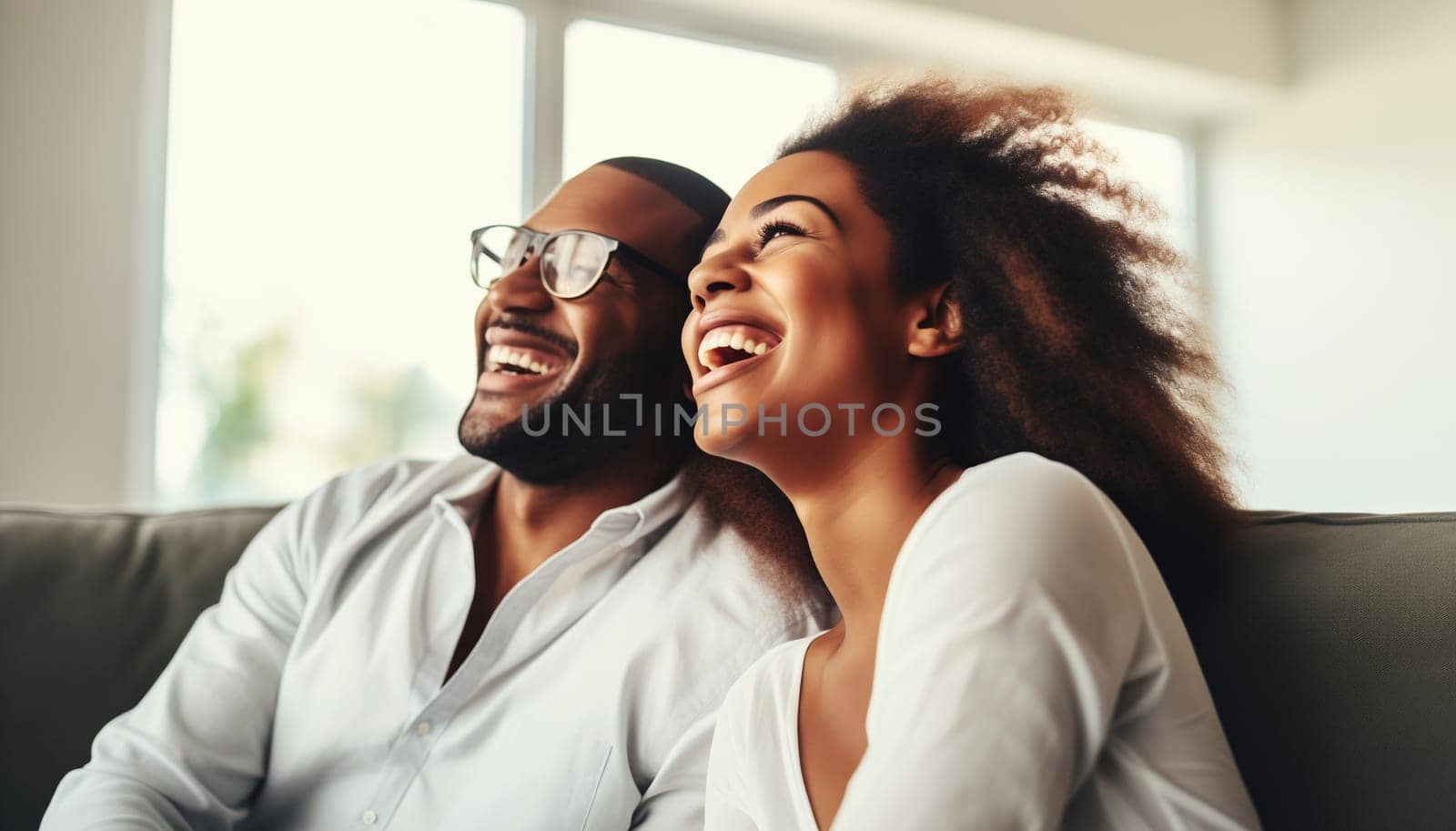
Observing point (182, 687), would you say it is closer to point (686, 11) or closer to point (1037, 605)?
point (1037, 605)

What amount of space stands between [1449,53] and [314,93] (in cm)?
325


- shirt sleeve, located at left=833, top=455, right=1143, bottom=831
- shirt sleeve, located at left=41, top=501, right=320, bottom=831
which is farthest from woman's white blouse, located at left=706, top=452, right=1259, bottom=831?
shirt sleeve, located at left=41, top=501, right=320, bottom=831

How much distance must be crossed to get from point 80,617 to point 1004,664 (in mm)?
1138

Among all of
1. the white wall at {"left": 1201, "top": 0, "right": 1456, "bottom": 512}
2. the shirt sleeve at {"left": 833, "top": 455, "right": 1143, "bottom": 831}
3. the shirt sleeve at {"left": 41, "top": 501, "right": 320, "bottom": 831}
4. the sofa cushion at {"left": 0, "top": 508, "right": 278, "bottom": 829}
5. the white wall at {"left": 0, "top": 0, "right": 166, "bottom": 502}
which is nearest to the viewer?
the shirt sleeve at {"left": 833, "top": 455, "right": 1143, "bottom": 831}

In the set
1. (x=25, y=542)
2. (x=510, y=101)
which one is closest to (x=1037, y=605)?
(x=25, y=542)

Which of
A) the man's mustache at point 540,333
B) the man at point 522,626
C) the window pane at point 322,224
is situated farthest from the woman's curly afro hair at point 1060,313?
the window pane at point 322,224

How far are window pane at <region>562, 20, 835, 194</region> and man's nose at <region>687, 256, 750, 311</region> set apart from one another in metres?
1.72

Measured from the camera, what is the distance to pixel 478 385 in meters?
1.11

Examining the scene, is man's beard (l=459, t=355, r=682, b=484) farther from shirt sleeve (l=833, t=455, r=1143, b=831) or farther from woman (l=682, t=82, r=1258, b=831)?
shirt sleeve (l=833, t=455, r=1143, b=831)

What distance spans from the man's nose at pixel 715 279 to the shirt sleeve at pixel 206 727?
677mm

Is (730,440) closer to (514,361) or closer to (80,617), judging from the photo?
(514,361)

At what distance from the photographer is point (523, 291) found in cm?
108

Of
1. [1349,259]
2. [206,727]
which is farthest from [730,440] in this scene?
[1349,259]

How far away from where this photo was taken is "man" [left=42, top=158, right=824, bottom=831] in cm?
94
